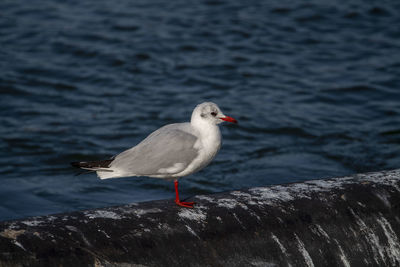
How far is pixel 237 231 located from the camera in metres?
3.75

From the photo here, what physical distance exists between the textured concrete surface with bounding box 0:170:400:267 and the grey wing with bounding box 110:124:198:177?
48 cm

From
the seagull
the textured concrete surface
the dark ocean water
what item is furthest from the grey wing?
the dark ocean water

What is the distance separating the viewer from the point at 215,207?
3.96 meters

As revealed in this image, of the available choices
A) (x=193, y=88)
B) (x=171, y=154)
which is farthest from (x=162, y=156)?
(x=193, y=88)

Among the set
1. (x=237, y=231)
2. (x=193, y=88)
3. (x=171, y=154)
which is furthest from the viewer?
(x=193, y=88)

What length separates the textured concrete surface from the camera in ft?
10.8

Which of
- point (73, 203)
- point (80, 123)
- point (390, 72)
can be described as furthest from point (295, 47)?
point (73, 203)

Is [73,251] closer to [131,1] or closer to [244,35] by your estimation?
[244,35]

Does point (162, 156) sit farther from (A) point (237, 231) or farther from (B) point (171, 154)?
(A) point (237, 231)

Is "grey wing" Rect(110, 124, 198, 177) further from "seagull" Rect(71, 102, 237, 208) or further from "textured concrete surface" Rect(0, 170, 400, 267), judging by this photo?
"textured concrete surface" Rect(0, 170, 400, 267)

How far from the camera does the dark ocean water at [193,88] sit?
8391mm

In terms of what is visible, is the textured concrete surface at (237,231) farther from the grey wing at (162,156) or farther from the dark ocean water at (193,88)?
the dark ocean water at (193,88)

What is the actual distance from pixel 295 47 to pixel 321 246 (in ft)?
34.3

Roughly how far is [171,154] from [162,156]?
69 mm
